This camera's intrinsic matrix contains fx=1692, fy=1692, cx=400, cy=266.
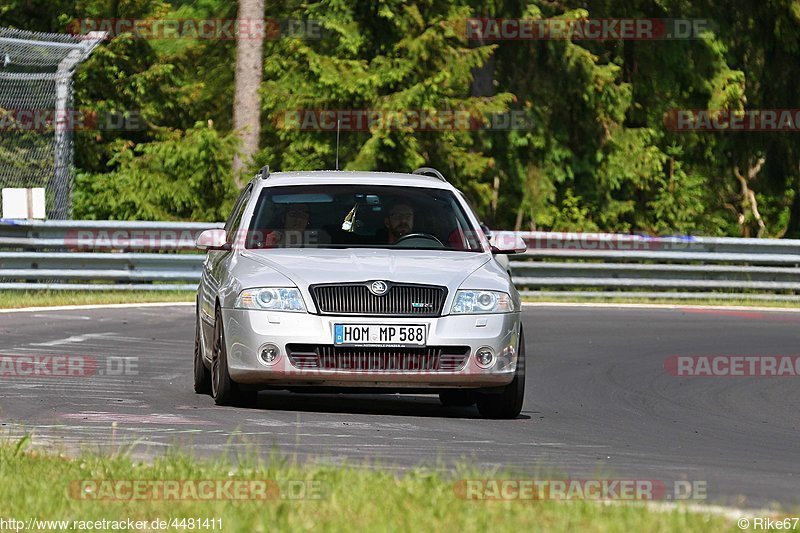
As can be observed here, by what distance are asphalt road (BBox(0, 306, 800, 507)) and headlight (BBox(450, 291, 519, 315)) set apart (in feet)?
2.31

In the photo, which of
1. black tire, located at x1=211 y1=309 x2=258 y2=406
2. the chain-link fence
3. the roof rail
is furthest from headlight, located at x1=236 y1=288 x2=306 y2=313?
the chain-link fence

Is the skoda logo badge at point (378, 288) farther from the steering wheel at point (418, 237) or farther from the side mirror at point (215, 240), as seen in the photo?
the side mirror at point (215, 240)

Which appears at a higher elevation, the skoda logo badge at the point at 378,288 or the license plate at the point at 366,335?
the skoda logo badge at the point at 378,288

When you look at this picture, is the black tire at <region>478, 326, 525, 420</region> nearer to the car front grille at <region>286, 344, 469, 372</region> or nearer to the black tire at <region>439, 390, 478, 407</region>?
the black tire at <region>439, 390, 478, 407</region>

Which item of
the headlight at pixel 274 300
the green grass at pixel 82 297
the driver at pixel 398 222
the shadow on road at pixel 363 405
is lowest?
the green grass at pixel 82 297

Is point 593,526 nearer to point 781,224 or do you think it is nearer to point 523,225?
point 523,225

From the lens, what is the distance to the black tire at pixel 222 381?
10727 millimetres

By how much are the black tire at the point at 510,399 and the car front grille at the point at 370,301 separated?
0.73m

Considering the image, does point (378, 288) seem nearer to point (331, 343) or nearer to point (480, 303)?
point (331, 343)

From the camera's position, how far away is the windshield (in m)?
11.5

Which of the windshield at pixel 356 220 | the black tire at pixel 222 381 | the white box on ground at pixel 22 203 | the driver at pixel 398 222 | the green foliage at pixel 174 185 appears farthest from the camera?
the green foliage at pixel 174 185

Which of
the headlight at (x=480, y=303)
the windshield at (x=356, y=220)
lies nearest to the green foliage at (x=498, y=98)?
the windshield at (x=356, y=220)

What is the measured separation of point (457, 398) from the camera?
468 inches

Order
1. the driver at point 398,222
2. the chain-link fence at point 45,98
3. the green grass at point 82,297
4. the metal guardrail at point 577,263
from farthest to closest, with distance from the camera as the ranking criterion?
the metal guardrail at point 577,263, the chain-link fence at point 45,98, the green grass at point 82,297, the driver at point 398,222
